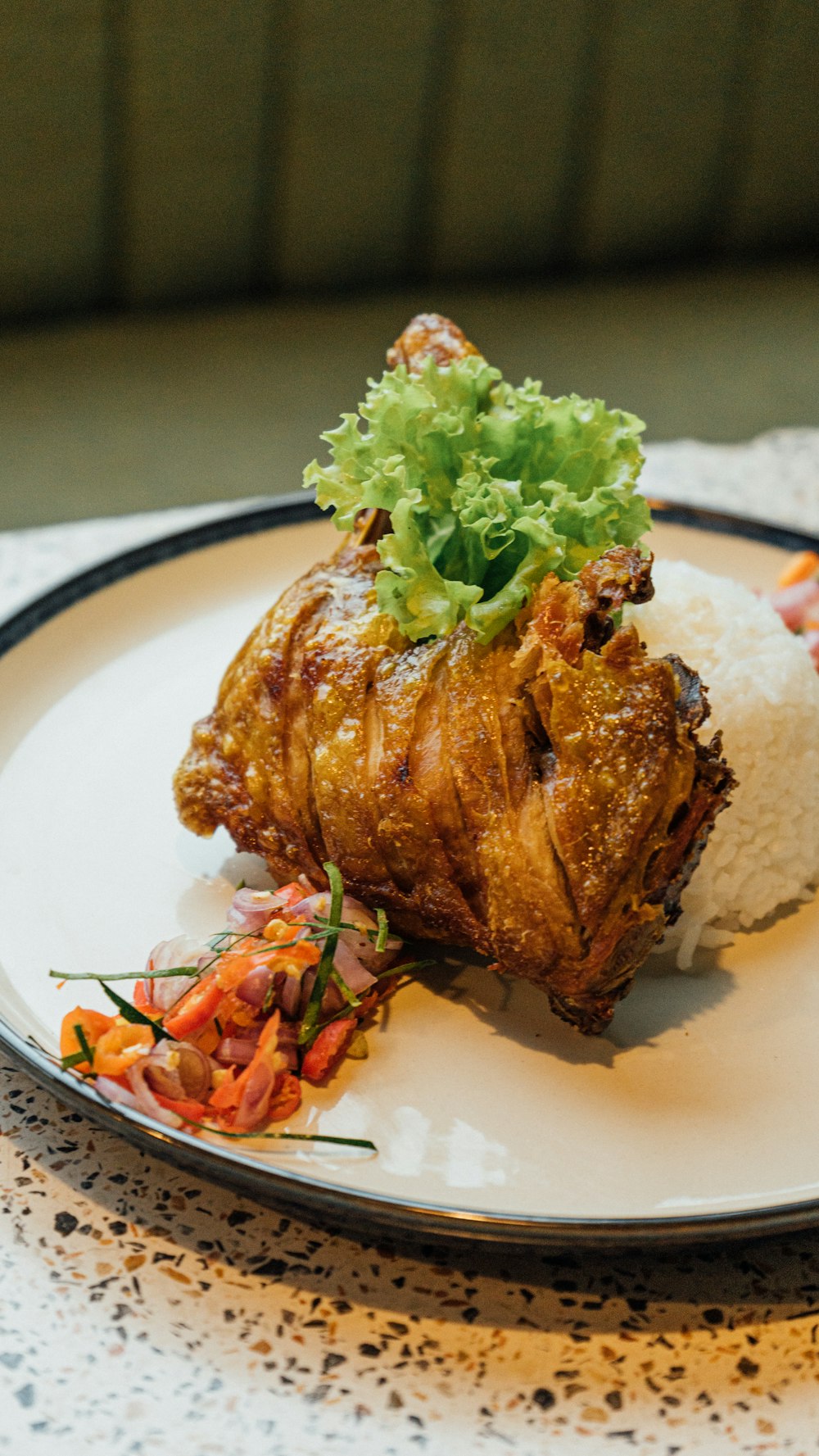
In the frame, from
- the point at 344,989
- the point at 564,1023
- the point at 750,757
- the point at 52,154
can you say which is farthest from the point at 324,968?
the point at 52,154

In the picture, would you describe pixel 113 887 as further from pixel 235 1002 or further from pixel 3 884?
pixel 235 1002

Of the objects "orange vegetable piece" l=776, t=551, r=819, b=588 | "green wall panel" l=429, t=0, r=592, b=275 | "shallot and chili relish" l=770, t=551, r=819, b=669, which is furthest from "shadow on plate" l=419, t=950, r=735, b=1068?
"green wall panel" l=429, t=0, r=592, b=275

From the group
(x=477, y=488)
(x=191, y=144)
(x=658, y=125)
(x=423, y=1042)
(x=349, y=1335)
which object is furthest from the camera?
(x=658, y=125)

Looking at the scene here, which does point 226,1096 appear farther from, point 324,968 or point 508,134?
point 508,134

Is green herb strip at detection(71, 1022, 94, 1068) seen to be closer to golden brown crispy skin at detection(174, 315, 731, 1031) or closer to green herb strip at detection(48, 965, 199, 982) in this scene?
green herb strip at detection(48, 965, 199, 982)

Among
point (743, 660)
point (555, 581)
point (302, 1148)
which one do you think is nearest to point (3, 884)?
point (302, 1148)
